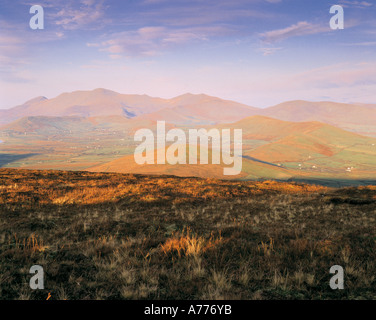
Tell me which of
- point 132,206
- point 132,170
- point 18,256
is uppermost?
point 18,256

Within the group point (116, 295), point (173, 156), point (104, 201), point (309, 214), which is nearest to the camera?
point (116, 295)

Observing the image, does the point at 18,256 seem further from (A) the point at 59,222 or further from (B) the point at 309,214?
(B) the point at 309,214

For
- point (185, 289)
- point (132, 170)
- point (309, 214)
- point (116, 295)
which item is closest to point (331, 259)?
point (185, 289)

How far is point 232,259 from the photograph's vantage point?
5387 millimetres

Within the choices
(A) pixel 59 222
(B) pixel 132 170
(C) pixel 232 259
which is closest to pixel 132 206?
(A) pixel 59 222

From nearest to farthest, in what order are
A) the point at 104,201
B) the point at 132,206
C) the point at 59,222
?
1. the point at 59,222
2. the point at 132,206
3. the point at 104,201

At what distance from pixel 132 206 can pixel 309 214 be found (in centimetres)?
988

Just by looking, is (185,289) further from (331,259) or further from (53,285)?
(331,259)

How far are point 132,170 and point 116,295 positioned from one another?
10392 centimetres
